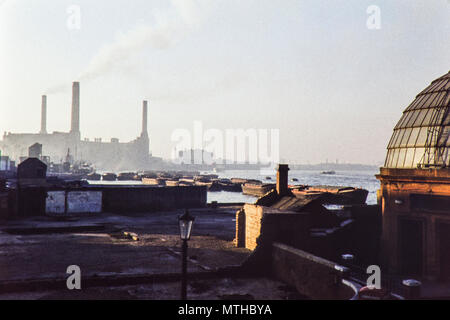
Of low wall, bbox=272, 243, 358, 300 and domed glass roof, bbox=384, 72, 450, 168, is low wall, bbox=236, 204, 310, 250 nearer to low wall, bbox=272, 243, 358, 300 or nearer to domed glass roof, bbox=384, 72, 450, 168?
low wall, bbox=272, 243, 358, 300

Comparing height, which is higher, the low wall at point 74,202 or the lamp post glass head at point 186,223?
the lamp post glass head at point 186,223

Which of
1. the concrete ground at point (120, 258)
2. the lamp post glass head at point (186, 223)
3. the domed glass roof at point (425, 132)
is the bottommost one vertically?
the concrete ground at point (120, 258)

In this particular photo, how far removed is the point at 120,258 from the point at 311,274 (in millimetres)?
9835

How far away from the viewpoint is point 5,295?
14328 mm

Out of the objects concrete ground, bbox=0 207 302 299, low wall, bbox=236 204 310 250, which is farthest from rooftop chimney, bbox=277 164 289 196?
concrete ground, bbox=0 207 302 299

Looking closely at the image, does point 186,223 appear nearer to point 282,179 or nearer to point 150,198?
point 282,179

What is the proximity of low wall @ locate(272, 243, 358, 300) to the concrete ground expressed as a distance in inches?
25.2

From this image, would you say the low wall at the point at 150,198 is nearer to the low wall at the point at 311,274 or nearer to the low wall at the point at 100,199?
the low wall at the point at 100,199

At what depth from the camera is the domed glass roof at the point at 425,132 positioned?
1992 centimetres

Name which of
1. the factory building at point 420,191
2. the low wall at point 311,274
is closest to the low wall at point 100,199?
the low wall at point 311,274

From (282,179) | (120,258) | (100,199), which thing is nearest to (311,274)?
(120,258)

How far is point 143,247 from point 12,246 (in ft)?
24.0

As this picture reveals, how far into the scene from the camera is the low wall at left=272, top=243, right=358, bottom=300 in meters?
13.8
